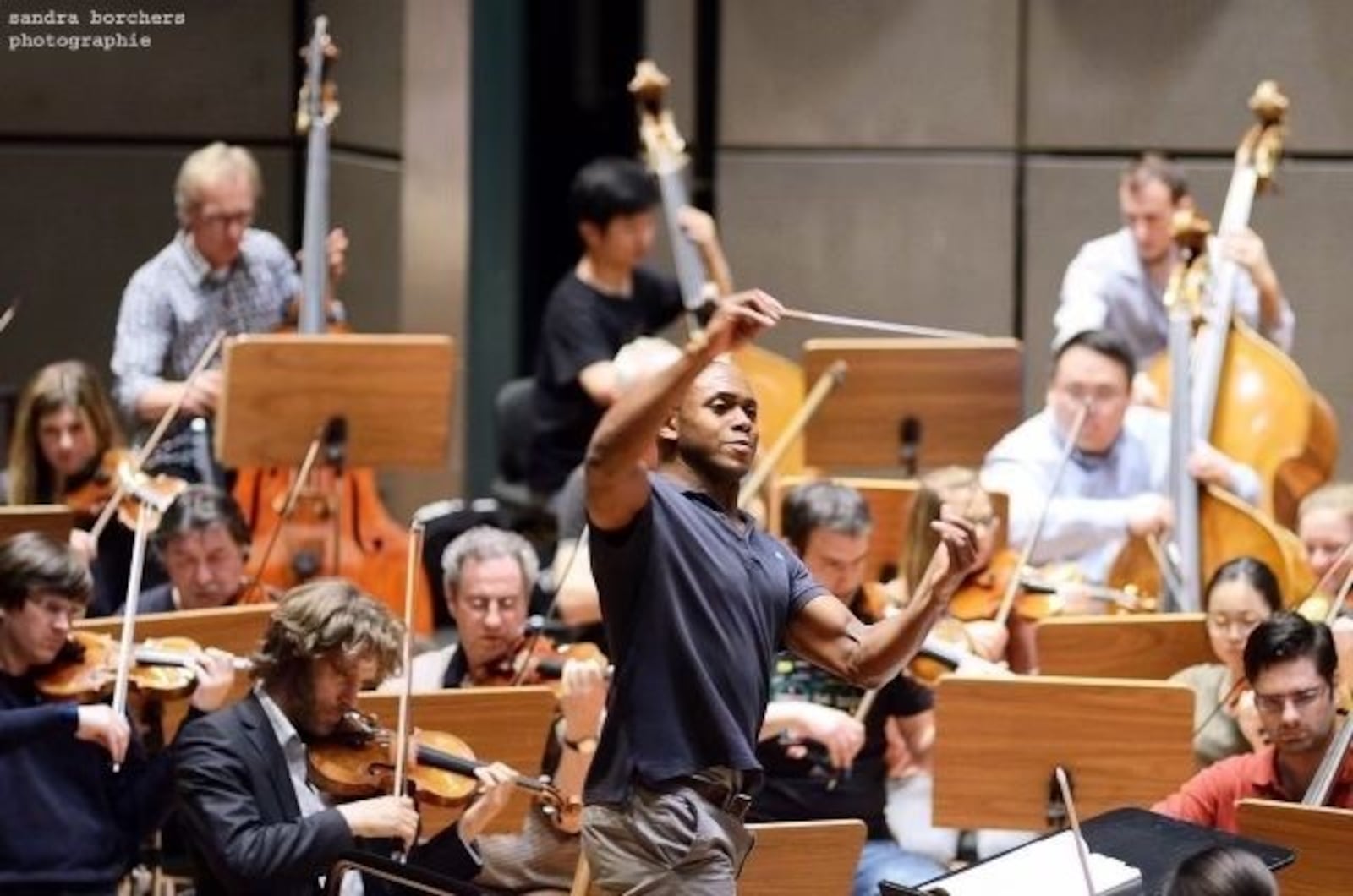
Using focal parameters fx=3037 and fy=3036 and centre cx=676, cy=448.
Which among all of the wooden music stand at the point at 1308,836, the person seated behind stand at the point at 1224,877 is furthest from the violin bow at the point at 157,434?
the person seated behind stand at the point at 1224,877

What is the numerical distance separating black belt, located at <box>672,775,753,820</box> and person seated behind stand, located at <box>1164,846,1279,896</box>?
0.56 m

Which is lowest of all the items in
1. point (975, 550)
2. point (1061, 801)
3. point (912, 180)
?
point (1061, 801)

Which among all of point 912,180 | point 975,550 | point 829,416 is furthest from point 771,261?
point 975,550

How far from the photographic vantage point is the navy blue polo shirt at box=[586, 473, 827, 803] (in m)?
3.65

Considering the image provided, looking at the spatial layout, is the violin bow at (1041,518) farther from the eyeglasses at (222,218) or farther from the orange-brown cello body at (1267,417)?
the eyeglasses at (222,218)

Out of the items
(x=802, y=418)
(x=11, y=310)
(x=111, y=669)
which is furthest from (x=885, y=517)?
(x=11, y=310)

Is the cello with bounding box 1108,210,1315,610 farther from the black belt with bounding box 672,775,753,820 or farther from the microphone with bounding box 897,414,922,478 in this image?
the black belt with bounding box 672,775,753,820

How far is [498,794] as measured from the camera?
4.50 m

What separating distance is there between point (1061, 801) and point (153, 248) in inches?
119

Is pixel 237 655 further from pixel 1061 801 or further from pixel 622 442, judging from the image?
pixel 622 442

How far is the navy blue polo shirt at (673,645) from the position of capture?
144 inches

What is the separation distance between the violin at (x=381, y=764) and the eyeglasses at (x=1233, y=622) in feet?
4.39

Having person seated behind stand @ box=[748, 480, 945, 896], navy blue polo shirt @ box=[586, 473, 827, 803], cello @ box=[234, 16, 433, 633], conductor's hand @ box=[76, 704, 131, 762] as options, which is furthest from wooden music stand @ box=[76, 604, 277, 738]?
navy blue polo shirt @ box=[586, 473, 827, 803]

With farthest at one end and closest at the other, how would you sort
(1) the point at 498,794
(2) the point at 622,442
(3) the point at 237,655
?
(3) the point at 237,655, (1) the point at 498,794, (2) the point at 622,442
